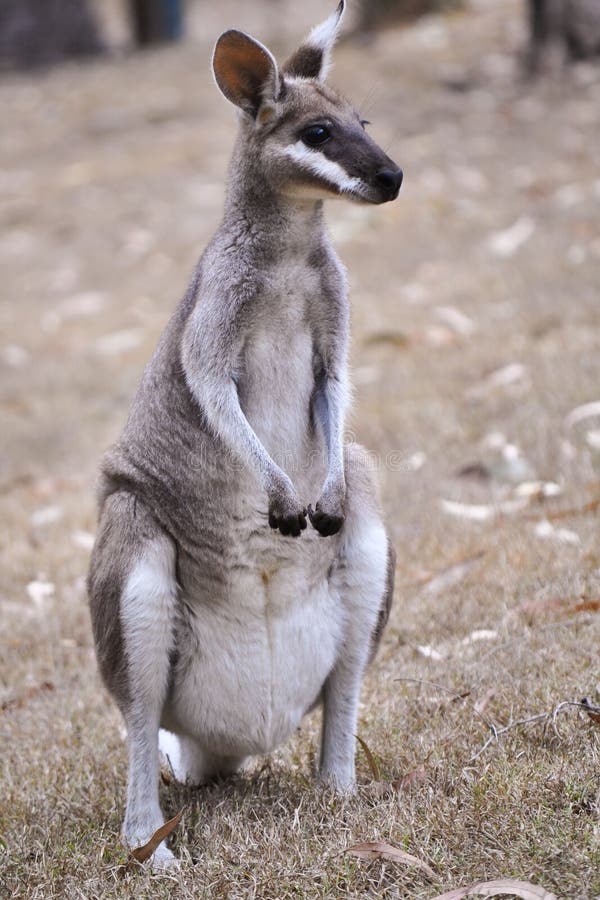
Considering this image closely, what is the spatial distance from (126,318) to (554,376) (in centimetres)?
341

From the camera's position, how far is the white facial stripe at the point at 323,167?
2.64 m

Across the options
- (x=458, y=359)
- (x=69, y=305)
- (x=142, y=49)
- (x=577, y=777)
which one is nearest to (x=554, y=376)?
(x=458, y=359)

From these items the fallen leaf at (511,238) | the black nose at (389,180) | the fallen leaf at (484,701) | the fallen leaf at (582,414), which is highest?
the black nose at (389,180)

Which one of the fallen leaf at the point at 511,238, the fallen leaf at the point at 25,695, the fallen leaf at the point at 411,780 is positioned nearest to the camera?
the fallen leaf at the point at 411,780

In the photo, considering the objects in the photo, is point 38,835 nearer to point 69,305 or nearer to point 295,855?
point 295,855

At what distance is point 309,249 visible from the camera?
9.13 ft

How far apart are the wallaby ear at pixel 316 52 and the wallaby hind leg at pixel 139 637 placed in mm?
1149

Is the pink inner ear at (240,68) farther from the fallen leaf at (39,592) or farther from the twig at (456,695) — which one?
the fallen leaf at (39,592)

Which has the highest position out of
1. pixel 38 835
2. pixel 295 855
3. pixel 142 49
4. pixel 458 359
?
pixel 295 855

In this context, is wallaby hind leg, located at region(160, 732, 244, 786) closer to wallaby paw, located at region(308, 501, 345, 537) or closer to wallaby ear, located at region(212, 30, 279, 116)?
wallaby paw, located at region(308, 501, 345, 537)

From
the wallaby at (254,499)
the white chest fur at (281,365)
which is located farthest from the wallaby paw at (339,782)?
the white chest fur at (281,365)

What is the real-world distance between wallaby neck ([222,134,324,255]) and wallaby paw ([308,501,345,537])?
0.61 meters

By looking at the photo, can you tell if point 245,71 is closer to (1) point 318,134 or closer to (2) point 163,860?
(1) point 318,134

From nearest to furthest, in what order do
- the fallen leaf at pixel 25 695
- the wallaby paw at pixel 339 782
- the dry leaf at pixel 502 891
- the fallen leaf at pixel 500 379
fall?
the dry leaf at pixel 502 891 → the wallaby paw at pixel 339 782 → the fallen leaf at pixel 25 695 → the fallen leaf at pixel 500 379
